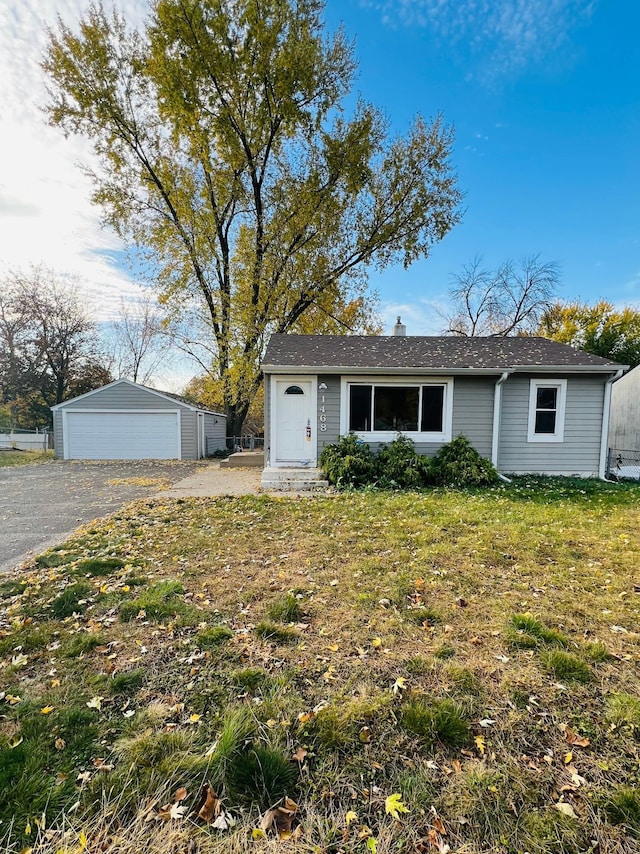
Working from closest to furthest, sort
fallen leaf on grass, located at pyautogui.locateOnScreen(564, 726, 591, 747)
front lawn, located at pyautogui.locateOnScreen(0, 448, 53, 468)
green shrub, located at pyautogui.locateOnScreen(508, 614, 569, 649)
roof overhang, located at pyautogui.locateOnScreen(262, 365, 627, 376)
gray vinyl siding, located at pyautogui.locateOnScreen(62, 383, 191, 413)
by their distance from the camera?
fallen leaf on grass, located at pyautogui.locateOnScreen(564, 726, 591, 747)
green shrub, located at pyautogui.locateOnScreen(508, 614, 569, 649)
roof overhang, located at pyautogui.locateOnScreen(262, 365, 627, 376)
front lawn, located at pyautogui.locateOnScreen(0, 448, 53, 468)
gray vinyl siding, located at pyautogui.locateOnScreen(62, 383, 191, 413)

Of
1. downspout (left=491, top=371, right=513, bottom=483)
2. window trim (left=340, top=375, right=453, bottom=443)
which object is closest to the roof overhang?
window trim (left=340, top=375, right=453, bottom=443)

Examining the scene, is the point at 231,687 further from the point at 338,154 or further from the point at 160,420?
the point at 338,154

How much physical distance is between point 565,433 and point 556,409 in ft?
2.19

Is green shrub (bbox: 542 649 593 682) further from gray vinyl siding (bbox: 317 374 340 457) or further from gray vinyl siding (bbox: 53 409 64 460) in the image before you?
gray vinyl siding (bbox: 53 409 64 460)

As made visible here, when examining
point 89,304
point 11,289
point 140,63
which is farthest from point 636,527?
point 11,289

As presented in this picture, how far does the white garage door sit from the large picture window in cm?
997

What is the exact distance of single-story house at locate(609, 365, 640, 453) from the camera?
17.3m

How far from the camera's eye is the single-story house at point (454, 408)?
9.86 metres

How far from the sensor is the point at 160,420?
16.9 m

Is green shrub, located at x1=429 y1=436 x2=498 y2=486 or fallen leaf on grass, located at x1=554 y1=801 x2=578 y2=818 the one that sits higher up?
green shrub, located at x1=429 y1=436 x2=498 y2=486

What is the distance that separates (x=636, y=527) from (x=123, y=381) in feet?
57.0

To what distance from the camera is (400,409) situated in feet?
32.9

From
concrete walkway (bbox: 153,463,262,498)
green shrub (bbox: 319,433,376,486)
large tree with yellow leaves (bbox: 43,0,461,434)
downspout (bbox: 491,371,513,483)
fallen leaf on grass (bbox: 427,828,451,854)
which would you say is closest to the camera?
fallen leaf on grass (bbox: 427,828,451,854)

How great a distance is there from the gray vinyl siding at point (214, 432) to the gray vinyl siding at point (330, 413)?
10032 mm
